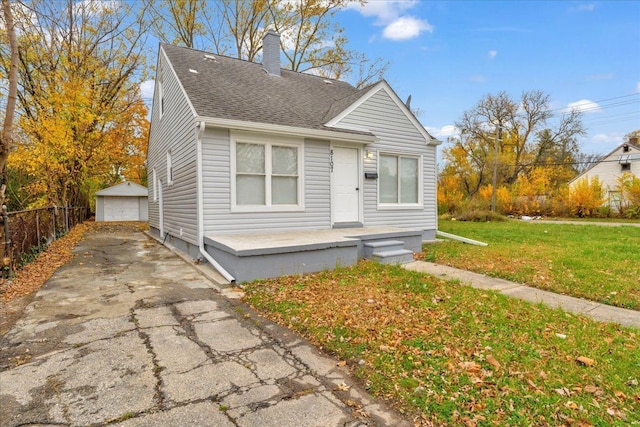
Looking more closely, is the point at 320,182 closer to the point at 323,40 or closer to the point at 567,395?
the point at 567,395

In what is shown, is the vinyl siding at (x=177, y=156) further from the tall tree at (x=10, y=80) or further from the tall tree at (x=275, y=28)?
the tall tree at (x=275, y=28)

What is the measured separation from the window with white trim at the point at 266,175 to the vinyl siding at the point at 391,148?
1.83 metres

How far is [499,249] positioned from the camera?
26.7 ft

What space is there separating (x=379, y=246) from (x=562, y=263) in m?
3.45

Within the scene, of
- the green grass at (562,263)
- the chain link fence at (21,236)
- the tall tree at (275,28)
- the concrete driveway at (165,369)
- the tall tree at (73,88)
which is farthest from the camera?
the tall tree at (275,28)

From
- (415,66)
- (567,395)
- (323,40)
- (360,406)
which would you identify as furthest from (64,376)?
(323,40)

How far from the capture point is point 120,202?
77.6 ft

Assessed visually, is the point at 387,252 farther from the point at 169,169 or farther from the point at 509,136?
the point at 509,136

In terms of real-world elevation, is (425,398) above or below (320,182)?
below

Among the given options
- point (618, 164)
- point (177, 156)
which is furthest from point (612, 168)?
point (177, 156)

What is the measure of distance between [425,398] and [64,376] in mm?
2798

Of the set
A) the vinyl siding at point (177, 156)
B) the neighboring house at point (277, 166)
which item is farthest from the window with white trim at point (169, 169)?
the vinyl siding at point (177, 156)

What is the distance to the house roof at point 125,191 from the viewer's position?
75.4ft

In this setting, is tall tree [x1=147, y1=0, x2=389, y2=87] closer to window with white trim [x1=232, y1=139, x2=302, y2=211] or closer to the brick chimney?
the brick chimney
